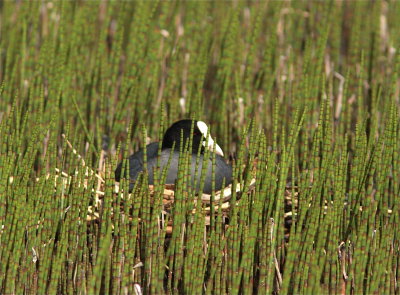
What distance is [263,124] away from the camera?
4652mm

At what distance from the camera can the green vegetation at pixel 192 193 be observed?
3098mm

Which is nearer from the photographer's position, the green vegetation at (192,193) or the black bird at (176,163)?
the green vegetation at (192,193)

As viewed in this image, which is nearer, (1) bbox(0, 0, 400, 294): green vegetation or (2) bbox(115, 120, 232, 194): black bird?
(1) bbox(0, 0, 400, 294): green vegetation

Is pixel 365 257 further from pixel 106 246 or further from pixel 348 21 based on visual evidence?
pixel 348 21

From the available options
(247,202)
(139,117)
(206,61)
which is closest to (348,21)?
(206,61)

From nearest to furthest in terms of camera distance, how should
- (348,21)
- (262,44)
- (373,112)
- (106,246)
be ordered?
(106,246), (373,112), (262,44), (348,21)

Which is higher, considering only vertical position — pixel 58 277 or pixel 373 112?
pixel 373 112

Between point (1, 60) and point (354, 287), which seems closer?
point (354, 287)

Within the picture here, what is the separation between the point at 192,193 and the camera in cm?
324

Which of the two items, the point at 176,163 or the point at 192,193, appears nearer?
the point at 192,193

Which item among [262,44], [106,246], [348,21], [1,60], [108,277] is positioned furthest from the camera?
[348,21]

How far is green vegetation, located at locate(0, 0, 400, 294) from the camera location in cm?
310

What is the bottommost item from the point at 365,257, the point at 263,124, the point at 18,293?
the point at 18,293

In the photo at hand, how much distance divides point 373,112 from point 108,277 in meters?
1.97
